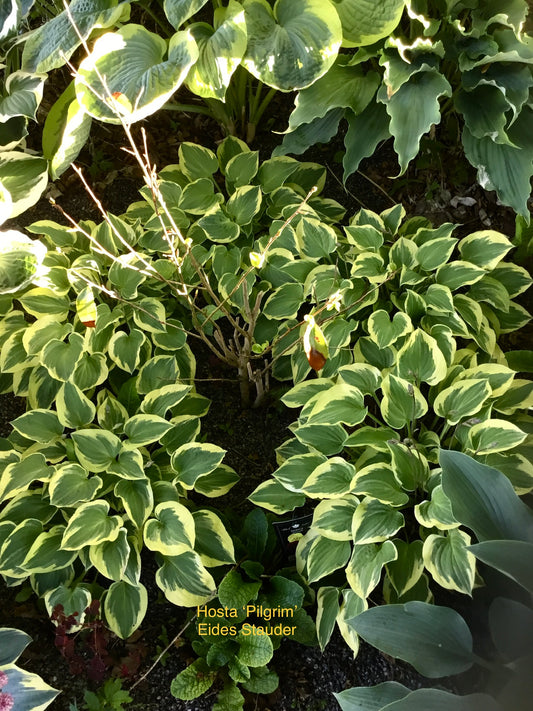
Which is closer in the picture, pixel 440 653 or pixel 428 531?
pixel 440 653

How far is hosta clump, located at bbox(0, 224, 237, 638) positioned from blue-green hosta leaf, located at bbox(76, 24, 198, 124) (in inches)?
11.6

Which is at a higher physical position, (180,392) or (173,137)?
(173,137)

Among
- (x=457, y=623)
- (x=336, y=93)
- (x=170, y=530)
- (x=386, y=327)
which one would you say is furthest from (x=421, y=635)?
(x=336, y=93)

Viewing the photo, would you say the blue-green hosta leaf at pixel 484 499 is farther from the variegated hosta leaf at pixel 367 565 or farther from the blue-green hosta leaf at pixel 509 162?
the blue-green hosta leaf at pixel 509 162

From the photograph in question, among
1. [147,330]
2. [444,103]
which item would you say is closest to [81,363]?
[147,330]

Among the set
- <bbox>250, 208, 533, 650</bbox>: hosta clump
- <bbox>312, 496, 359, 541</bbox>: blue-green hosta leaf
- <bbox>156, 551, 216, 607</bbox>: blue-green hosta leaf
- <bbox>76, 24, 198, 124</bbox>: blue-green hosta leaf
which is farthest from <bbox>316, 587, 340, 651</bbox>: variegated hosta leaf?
<bbox>76, 24, 198, 124</bbox>: blue-green hosta leaf

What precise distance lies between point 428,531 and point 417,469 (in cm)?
13

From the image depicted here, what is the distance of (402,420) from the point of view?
3.97ft

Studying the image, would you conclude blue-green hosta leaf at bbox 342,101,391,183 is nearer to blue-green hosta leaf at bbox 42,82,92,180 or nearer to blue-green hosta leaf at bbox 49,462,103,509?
blue-green hosta leaf at bbox 42,82,92,180

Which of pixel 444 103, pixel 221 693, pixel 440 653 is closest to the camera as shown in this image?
pixel 440 653

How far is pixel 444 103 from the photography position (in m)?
1.68

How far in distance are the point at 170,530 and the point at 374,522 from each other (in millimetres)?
392

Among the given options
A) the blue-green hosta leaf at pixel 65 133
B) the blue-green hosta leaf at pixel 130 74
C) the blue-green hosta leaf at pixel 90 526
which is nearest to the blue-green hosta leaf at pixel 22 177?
the blue-green hosta leaf at pixel 65 133

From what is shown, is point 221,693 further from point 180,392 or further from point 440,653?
point 180,392
